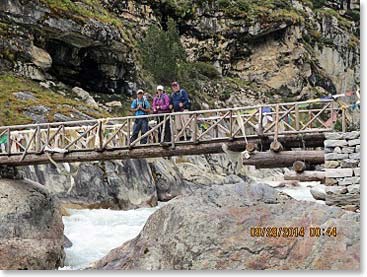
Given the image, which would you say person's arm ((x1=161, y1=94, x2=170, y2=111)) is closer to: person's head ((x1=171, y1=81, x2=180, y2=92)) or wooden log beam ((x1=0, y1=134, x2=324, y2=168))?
person's head ((x1=171, y1=81, x2=180, y2=92))

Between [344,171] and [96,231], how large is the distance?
7625mm

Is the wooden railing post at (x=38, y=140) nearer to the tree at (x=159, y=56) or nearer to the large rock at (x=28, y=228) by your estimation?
the large rock at (x=28, y=228)

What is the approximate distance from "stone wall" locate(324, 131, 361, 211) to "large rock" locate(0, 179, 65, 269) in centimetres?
620

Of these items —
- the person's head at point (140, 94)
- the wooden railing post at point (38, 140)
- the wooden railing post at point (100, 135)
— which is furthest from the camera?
the wooden railing post at point (38, 140)

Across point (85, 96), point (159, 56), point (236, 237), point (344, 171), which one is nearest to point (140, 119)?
point (236, 237)

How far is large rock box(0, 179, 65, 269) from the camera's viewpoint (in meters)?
12.0

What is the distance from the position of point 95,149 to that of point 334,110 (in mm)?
5085

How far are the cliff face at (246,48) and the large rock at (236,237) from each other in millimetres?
21841

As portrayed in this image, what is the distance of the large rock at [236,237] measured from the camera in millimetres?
7984

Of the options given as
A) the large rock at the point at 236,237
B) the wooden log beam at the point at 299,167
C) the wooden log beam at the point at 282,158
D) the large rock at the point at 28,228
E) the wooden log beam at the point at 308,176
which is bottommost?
the large rock at the point at 28,228

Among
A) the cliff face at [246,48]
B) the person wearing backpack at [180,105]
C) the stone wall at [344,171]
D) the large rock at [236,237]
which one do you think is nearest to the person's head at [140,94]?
the person wearing backpack at [180,105]

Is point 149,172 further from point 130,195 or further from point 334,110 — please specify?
point 334,110

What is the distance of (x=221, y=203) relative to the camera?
9125 millimetres

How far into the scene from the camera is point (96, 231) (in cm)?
1477
